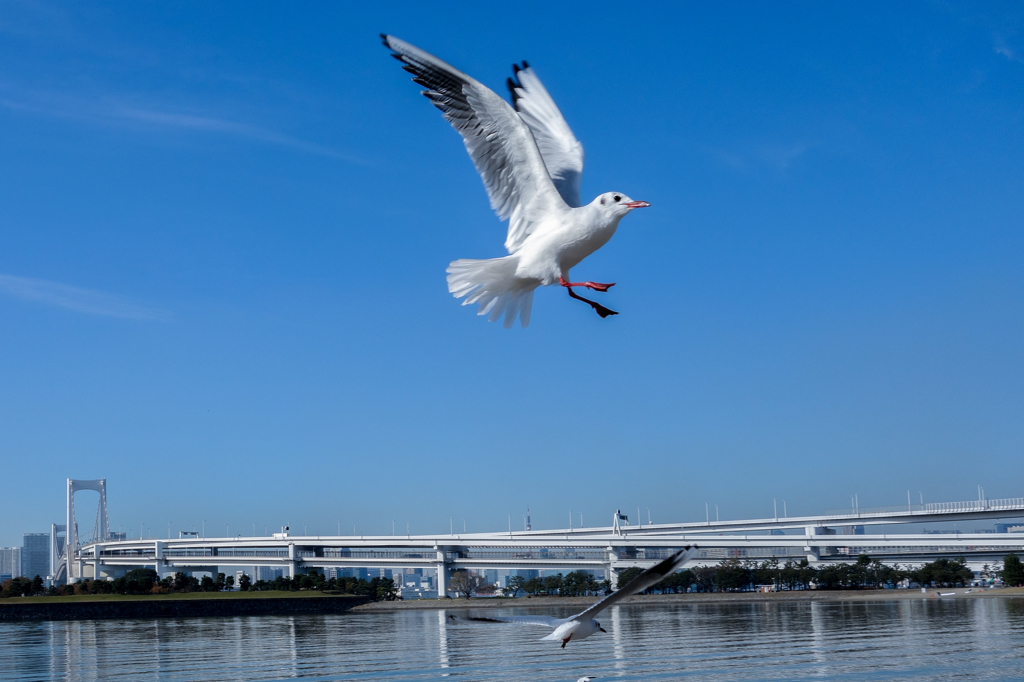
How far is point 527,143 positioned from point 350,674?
924 inches

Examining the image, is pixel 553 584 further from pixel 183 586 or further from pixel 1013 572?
pixel 1013 572

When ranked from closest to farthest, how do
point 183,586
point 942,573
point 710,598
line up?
point 942,573 → point 183,586 → point 710,598

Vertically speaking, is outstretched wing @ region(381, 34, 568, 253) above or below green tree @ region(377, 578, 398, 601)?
above

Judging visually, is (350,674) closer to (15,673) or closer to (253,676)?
(253,676)

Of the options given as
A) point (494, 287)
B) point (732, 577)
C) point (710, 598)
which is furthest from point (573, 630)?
point (732, 577)

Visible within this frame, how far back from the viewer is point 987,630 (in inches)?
1332

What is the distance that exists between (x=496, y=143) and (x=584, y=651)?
29388 millimetres

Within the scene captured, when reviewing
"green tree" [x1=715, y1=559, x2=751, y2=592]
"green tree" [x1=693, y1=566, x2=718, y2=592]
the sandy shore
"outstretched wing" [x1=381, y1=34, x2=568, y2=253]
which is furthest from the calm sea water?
"green tree" [x1=693, y1=566, x2=718, y2=592]

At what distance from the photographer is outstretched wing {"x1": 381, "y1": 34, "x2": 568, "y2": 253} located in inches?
226

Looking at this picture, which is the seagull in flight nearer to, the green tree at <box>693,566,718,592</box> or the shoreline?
the shoreline

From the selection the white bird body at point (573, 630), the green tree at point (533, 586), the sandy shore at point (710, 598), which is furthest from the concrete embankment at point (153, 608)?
the white bird body at point (573, 630)

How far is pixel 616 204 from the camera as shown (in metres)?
5.29

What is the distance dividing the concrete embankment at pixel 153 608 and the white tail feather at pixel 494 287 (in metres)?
67.8

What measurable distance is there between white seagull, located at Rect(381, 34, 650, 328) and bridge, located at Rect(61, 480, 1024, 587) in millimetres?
66485
